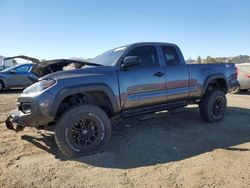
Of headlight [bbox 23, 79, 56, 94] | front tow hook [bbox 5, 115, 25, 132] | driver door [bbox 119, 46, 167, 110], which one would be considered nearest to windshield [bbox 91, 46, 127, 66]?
driver door [bbox 119, 46, 167, 110]

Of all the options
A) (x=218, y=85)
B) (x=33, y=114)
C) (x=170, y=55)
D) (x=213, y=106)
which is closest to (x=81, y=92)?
(x=33, y=114)

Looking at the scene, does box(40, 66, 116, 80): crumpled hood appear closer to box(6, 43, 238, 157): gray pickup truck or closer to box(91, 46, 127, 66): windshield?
box(6, 43, 238, 157): gray pickup truck

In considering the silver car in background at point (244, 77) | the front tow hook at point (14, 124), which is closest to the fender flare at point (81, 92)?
the front tow hook at point (14, 124)

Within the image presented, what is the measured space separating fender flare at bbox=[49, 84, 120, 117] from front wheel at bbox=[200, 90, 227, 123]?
2662mm

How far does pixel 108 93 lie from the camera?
5098 mm

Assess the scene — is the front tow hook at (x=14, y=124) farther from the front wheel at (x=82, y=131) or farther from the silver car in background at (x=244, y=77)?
the silver car in background at (x=244, y=77)

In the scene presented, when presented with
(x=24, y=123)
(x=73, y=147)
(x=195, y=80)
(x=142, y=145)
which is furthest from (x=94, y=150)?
(x=195, y=80)

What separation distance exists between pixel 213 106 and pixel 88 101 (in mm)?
3394

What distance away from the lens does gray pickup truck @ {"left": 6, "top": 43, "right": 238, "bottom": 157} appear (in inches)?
184

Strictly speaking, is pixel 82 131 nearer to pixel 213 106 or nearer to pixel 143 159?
pixel 143 159

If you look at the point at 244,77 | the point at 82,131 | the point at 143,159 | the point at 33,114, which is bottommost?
the point at 143,159

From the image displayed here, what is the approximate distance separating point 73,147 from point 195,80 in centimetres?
337

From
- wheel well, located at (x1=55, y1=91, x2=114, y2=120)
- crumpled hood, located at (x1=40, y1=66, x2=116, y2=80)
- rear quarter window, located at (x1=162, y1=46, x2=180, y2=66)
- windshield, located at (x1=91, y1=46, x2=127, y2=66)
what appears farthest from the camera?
rear quarter window, located at (x1=162, y1=46, x2=180, y2=66)

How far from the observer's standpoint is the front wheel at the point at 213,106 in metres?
6.91
